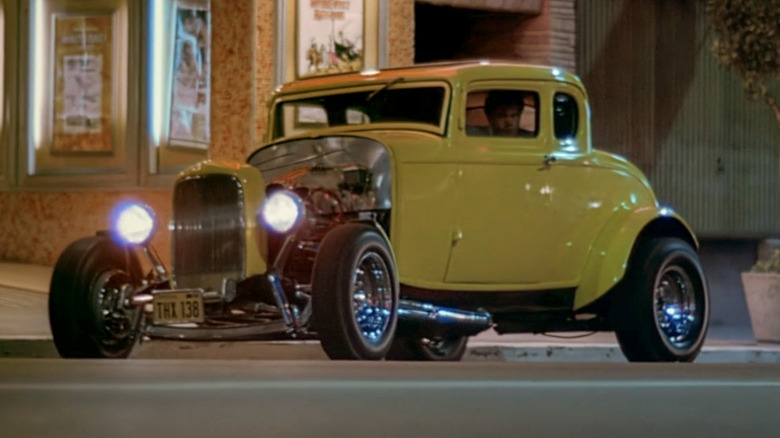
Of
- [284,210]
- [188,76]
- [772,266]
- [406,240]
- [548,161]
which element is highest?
[188,76]

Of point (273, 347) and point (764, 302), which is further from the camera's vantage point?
point (764, 302)

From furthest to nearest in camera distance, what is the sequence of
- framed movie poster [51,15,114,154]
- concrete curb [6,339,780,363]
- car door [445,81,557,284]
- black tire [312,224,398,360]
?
framed movie poster [51,15,114,154] → concrete curb [6,339,780,363] → car door [445,81,557,284] → black tire [312,224,398,360]

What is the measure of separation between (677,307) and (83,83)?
7538 mm

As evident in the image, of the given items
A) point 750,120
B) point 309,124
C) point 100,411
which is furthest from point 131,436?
point 750,120

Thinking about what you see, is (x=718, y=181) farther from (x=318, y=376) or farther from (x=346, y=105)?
(x=318, y=376)

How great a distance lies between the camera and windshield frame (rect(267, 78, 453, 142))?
922cm

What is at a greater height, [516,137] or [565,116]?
[565,116]

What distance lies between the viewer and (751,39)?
13641 millimetres

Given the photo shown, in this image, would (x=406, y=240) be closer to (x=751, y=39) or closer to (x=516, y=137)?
(x=516, y=137)

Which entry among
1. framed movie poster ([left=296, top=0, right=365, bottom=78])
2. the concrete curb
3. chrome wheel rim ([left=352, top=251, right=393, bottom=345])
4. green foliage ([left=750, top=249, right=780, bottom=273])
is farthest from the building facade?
chrome wheel rim ([left=352, top=251, right=393, bottom=345])

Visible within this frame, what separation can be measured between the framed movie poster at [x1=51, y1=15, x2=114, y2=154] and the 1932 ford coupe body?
17.4 ft

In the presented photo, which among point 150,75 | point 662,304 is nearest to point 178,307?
point 662,304

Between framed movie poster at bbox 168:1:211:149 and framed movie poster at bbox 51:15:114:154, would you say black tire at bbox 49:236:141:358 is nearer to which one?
framed movie poster at bbox 168:1:211:149

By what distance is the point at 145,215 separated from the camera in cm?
882
